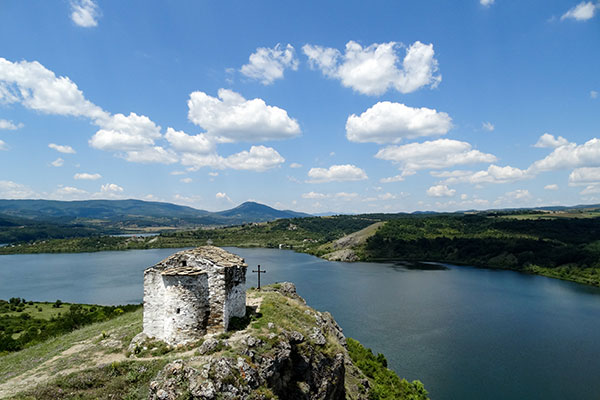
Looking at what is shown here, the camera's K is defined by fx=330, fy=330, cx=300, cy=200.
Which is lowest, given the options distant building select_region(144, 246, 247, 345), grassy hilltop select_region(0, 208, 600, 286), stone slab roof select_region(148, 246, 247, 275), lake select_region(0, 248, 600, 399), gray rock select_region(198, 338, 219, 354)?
lake select_region(0, 248, 600, 399)

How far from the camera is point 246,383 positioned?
17.4 m

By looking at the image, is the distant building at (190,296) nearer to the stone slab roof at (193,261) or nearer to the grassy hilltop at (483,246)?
the stone slab roof at (193,261)

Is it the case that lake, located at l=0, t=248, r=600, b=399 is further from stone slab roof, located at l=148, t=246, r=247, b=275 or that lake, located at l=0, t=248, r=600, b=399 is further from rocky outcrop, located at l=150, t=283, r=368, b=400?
stone slab roof, located at l=148, t=246, r=247, b=275

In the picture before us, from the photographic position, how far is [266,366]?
19.3 m

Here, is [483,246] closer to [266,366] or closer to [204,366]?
[266,366]

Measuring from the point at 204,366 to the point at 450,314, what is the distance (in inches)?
2556

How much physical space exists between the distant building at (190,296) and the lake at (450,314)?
30558mm

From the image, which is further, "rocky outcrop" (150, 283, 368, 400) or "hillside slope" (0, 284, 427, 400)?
"hillside slope" (0, 284, 427, 400)

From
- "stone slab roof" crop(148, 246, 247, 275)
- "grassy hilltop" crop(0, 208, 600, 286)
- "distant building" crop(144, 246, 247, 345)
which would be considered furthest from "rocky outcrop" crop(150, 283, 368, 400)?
"grassy hilltop" crop(0, 208, 600, 286)

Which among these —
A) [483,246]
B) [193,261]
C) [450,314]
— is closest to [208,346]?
[193,261]

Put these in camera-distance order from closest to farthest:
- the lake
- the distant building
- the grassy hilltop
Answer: the distant building, the lake, the grassy hilltop

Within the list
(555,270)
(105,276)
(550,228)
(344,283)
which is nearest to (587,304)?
(555,270)

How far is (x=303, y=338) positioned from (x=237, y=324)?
4.93 meters

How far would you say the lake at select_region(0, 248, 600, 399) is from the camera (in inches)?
1668
